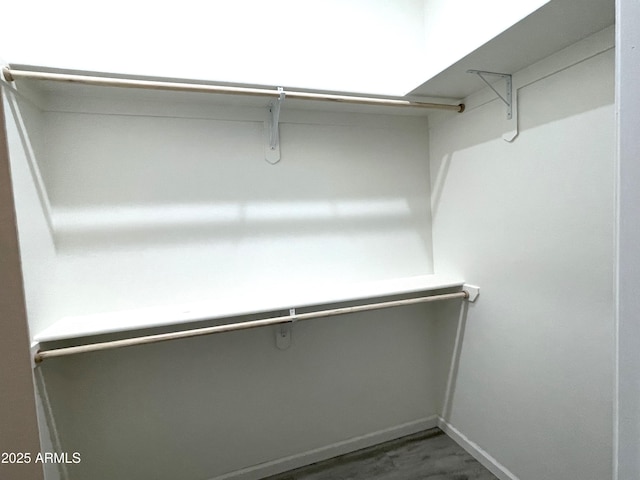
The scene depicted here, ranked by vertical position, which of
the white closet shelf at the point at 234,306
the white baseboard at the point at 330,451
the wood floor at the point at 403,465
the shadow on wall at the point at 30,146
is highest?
the shadow on wall at the point at 30,146

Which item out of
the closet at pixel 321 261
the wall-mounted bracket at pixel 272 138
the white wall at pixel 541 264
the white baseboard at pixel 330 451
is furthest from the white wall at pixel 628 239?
the white baseboard at pixel 330 451

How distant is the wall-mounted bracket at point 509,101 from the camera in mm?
1409

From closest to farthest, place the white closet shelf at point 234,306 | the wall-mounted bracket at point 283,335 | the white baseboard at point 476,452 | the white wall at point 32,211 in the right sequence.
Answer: the white wall at point 32,211 → the white closet shelf at point 234,306 → the white baseboard at point 476,452 → the wall-mounted bracket at point 283,335

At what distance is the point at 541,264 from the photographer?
1354 millimetres

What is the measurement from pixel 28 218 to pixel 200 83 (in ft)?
2.71

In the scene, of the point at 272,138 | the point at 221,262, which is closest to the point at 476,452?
the point at 221,262

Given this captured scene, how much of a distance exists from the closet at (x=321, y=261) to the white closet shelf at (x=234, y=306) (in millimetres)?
14

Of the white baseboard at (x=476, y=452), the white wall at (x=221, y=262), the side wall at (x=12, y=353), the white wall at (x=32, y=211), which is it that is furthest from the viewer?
the white baseboard at (x=476, y=452)

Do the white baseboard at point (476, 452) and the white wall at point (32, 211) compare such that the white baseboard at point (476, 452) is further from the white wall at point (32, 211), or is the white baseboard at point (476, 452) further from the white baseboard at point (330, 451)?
the white wall at point (32, 211)

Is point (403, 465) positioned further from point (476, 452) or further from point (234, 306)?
point (234, 306)

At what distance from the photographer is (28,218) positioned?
1165 mm

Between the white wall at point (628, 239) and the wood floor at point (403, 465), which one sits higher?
the white wall at point (628, 239)

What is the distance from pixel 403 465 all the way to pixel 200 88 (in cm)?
211

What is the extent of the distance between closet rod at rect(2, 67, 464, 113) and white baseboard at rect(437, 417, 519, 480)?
182cm
